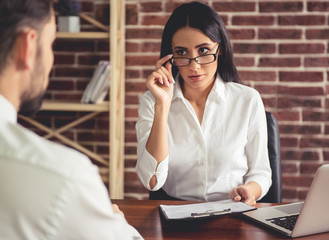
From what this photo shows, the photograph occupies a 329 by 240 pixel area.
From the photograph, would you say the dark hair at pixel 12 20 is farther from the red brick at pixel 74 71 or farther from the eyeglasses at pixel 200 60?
the red brick at pixel 74 71

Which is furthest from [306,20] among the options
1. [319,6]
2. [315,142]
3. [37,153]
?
[37,153]

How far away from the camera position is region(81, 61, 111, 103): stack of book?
2.40 metres

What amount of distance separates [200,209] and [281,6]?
1.62 metres

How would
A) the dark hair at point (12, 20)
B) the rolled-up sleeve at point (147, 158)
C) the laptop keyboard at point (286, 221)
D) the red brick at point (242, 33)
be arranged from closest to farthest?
the dark hair at point (12, 20), the laptop keyboard at point (286, 221), the rolled-up sleeve at point (147, 158), the red brick at point (242, 33)

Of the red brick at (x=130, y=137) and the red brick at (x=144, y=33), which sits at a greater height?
the red brick at (x=144, y=33)

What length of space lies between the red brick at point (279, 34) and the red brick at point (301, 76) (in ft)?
0.72

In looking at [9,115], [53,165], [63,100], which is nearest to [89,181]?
[53,165]

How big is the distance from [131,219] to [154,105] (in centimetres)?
59

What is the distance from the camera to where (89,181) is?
2.13 ft

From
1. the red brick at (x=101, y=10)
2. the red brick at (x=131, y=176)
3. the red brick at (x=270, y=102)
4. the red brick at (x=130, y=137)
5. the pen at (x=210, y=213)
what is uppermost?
the red brick at (x=101, y=10)

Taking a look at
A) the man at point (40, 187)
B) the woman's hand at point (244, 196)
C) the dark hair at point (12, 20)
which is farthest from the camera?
the woman's hand at point (244, 196)

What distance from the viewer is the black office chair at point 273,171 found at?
169 cm

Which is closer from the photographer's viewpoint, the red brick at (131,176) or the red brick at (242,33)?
the red brick at (242,33)

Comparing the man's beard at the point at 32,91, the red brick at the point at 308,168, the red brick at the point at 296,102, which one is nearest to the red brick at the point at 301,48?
the red brick at the point at 296,102
